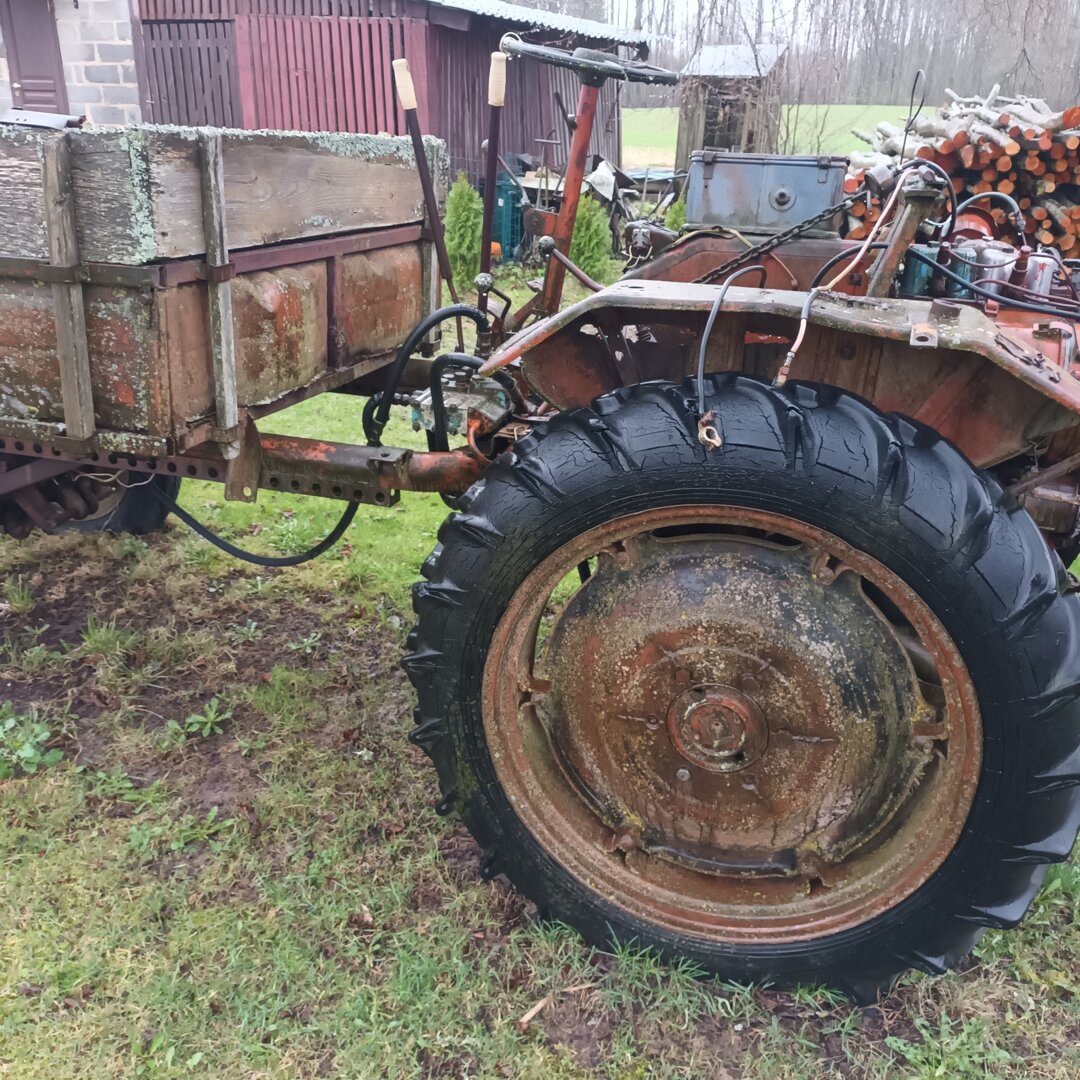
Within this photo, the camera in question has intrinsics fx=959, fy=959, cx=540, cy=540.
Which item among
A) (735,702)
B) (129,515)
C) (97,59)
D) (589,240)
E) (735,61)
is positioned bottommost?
(129,515)

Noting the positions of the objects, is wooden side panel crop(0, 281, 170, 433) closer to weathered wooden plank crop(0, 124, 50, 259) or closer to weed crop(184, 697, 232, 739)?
weathered wooden plank crop(0, 124, 50, 259)

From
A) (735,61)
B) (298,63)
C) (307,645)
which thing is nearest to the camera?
(307,645)

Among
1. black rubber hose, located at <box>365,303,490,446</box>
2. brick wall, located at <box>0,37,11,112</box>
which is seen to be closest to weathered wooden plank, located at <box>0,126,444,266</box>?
black rubber hose, located at <box>365,303,490,446</box>

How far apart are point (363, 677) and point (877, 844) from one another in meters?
1.83

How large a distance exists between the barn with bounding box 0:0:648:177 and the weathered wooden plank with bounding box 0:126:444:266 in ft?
31.8

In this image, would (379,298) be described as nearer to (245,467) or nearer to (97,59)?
(245,467)

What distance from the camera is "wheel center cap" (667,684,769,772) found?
2.01m

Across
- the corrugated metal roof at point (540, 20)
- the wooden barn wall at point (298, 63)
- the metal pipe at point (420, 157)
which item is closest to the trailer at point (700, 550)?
the metal pipe at point (420, 157)

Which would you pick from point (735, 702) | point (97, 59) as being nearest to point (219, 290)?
point (735, 702)

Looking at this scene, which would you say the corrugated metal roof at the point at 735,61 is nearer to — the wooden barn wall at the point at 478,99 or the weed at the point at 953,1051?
the wooden barn wall at the point at 478,99

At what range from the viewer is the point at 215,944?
2217mm

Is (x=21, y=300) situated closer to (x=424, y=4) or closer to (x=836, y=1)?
(x=424, y=4)

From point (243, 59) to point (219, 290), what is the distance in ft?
36.8

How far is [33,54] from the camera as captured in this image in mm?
11125
